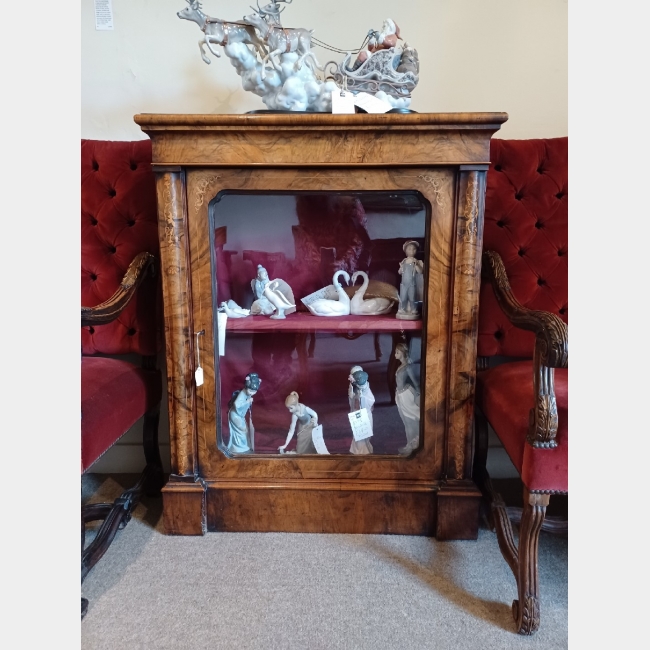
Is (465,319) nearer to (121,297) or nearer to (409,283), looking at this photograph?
(409,283)

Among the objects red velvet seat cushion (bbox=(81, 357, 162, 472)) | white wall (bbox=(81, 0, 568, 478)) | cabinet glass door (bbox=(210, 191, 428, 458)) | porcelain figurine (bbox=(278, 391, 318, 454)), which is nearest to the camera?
red velvet seat cushion (bbox=(81, 357, 162, 472))

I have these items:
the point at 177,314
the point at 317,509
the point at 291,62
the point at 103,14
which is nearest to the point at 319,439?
the point at 317,509

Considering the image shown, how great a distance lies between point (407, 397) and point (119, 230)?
100cm

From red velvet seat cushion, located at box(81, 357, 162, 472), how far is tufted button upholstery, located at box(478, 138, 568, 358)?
1.00 meters

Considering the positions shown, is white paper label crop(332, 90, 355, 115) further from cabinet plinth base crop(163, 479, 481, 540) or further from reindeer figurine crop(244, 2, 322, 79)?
cabinet plinth base crop(163, 479, 481, 540)

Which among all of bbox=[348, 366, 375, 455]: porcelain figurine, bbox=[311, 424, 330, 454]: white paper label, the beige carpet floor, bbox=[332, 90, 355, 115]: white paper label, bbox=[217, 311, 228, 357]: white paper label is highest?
bbox=[332, 90, 355, 115]: white paper label

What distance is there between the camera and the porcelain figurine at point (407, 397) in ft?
4.44

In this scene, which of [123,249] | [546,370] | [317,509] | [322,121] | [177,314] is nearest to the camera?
[546,370]

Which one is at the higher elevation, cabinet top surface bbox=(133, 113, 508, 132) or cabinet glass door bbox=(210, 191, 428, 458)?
cabinet top surface bbox=(133, 113, 508, 132)

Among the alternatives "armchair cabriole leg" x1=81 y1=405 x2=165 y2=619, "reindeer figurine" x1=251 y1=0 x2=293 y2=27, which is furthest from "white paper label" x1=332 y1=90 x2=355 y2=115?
"armchair cabriole leg" x1=81 y1=405 x2=165 y2=619

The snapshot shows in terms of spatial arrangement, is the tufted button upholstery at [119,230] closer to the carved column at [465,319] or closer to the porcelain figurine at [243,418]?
the porcelain figurine at [243,418]

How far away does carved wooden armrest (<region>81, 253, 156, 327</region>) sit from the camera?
1230 mm

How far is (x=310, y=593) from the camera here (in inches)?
46.3

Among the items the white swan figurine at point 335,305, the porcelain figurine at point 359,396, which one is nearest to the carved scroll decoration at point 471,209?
the white swan figurine at point 335,305
